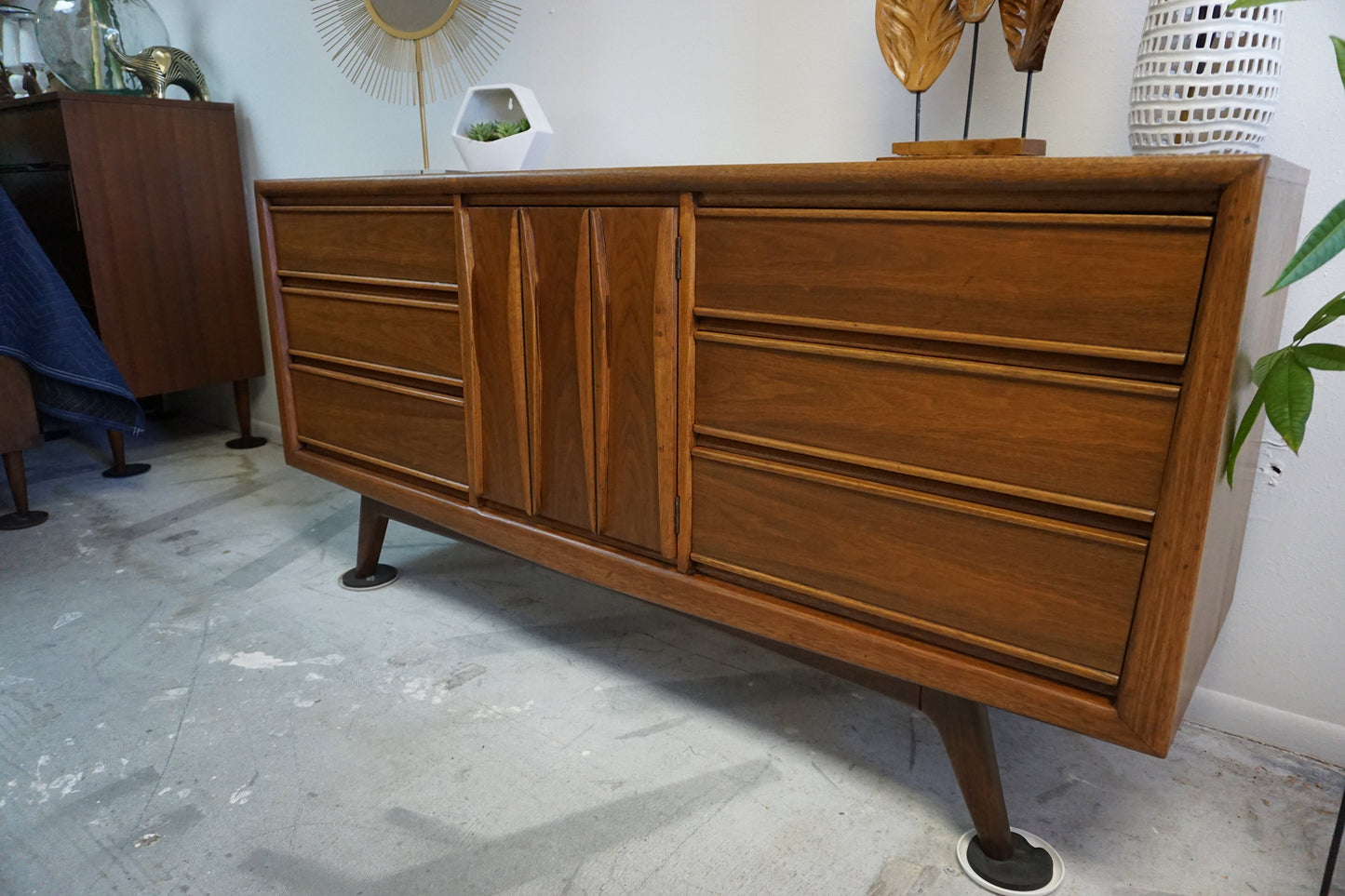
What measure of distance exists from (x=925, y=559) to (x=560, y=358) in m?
0.59

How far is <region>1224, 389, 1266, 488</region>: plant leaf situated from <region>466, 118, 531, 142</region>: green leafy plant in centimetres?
128

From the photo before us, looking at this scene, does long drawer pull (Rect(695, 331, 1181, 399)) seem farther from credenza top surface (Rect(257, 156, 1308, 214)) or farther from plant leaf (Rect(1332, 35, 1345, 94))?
plant leaf (Rect(1332, 35, 1345, 94))

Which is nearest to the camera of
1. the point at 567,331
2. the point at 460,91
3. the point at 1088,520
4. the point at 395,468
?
the point at 1088,520

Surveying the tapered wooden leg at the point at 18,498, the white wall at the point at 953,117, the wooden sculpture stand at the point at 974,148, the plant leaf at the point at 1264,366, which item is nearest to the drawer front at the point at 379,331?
the white wall at the point at 953,117

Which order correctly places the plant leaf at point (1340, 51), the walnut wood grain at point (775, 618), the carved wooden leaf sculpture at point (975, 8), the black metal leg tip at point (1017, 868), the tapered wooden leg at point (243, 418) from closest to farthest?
the plant leaf at point (1340, 51), the walnut wood grain at point (775, 618), the black metal leg tip at point (1017, 868), the carved wooden leaf sculpture at point (975, 8), the tapered wooden leg at point (243, 418)

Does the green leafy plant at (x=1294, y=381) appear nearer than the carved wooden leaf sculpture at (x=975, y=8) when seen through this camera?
Yes

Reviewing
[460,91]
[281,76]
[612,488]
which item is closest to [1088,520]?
[612,488]

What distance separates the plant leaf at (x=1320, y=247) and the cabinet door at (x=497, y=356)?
0.93 metres

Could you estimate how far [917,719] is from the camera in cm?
134

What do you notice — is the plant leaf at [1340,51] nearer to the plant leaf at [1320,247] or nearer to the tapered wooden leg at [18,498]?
the plant leaf at [1320,247]

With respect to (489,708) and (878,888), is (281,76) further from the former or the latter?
(878,888)

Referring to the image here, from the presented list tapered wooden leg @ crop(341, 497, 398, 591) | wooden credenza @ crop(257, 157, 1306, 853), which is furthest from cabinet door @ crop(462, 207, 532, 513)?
tapered wooden leg @ crop(341, 497, 398, 591)

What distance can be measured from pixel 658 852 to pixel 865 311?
0.71m

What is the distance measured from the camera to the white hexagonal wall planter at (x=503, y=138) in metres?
1.58
